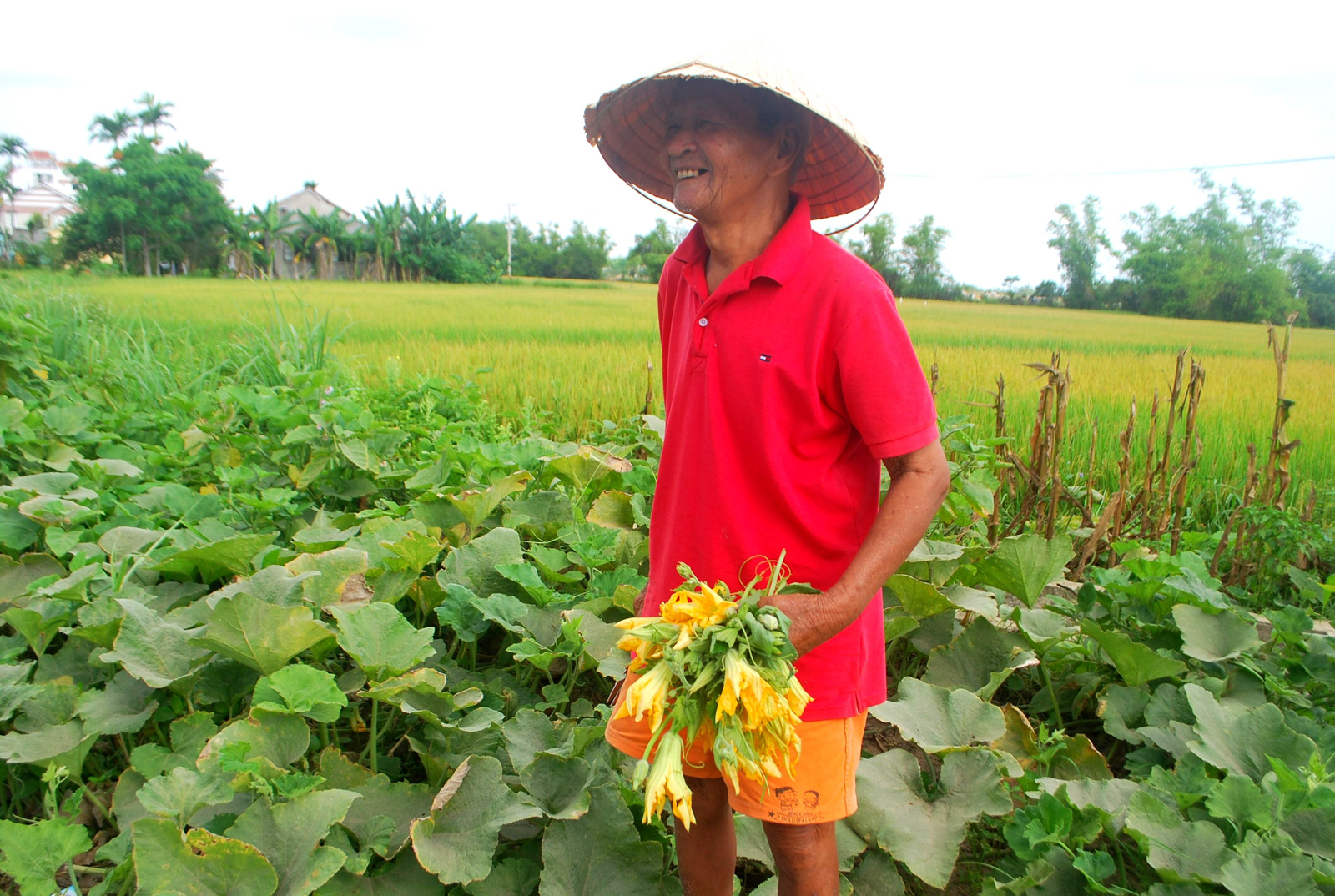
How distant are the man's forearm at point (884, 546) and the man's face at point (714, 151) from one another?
0.53 m

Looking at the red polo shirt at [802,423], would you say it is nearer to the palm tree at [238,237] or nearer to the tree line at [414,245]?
the tree line at [414,245]

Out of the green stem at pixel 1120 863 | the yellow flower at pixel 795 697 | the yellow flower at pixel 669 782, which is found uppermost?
the yellow flower at pixel 795 697

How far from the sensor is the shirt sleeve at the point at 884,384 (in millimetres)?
1294

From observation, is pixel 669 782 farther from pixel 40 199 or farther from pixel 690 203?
pixel 40 199

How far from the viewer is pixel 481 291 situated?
1809 centimetres

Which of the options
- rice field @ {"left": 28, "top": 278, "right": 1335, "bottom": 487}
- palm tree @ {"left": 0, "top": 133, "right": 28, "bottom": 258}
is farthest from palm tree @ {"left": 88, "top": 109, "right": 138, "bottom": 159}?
rice field @ {"left": 28, "top": 278, "right": 1335, "bottom": 487}

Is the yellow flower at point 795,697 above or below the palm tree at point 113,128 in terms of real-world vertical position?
below

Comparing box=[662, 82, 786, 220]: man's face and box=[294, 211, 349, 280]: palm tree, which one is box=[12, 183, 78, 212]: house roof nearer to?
box=[294, 211, 349, 280]: palm tree

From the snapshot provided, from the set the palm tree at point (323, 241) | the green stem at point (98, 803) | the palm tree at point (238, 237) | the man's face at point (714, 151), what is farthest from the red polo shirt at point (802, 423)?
the palm tree at point (238, 237)

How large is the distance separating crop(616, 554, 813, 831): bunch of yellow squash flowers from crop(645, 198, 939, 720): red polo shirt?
0.61ft

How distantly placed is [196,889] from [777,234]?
4.69 ft

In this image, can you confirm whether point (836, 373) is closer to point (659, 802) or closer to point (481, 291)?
point (659, 802)

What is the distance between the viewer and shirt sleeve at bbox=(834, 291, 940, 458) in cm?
129

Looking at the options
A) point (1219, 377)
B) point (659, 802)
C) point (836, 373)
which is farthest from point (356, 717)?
point (1219, 377)
